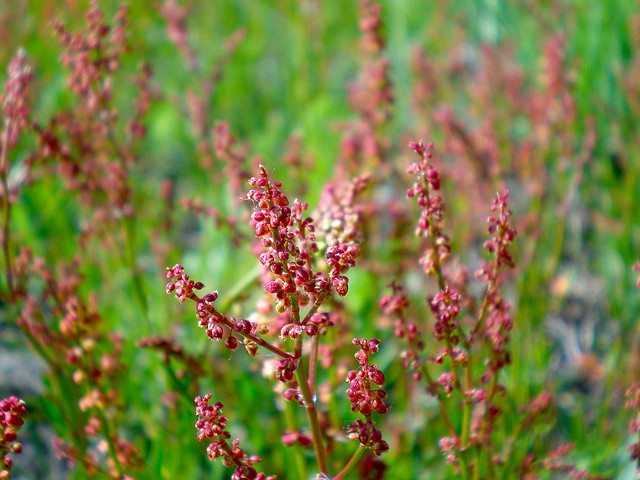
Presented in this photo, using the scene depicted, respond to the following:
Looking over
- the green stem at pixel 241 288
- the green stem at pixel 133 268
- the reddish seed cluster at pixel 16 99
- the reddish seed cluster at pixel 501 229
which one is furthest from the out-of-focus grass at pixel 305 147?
the reddish seed cluster at pixel 501 229

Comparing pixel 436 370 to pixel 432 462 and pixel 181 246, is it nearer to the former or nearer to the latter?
pixel 432 462

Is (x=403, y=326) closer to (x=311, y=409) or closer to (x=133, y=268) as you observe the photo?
(x=311, y=409)

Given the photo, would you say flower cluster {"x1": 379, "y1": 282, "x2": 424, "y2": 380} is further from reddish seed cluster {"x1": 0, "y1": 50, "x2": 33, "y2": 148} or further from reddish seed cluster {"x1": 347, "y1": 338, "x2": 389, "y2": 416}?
reddish seed cluster {"x1": 0, "y1": 50, "x2": 33, "y2": 148}

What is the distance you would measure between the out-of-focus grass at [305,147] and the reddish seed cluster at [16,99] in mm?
363

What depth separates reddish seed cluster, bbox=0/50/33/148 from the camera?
6.94 ft

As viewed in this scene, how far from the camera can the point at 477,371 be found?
261cm

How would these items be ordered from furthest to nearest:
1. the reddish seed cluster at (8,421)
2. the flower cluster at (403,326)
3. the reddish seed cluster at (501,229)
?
the flower cluster at (403,326), the reddish seed cluster at (501,229), the reddish seed cluster at (8,421)

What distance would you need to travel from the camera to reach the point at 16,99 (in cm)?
212

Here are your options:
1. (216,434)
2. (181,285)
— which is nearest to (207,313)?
(181,285)

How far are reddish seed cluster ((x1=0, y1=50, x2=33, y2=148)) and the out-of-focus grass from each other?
363 mm

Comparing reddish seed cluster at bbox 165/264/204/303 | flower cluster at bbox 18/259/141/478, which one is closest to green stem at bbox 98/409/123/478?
flower cluster at bbox 18/259/141/478

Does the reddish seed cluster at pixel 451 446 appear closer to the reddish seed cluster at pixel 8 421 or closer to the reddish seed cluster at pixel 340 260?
the reddish seed cluster at pixel 340 260

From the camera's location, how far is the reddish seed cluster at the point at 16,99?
2.12m

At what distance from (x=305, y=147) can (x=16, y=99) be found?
6.71 feet
